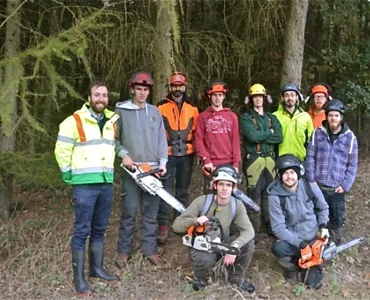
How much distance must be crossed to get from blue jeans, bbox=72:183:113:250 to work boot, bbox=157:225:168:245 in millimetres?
1123

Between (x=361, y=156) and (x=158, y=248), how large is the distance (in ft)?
23.3

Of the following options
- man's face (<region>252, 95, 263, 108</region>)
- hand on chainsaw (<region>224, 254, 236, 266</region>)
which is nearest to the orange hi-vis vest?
man's face (<region>252, 95, 263, 108</region>)

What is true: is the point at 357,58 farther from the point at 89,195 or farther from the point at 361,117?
the point at 89,195

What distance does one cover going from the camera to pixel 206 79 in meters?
8.48

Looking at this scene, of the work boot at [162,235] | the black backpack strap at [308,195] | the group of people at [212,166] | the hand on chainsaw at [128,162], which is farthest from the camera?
the work boot at [162,235]

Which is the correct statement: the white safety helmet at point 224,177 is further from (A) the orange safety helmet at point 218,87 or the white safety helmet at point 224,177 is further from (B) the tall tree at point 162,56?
(B) the tall tree at point 162,56

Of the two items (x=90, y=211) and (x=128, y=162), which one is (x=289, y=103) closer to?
(x=128, y=162)

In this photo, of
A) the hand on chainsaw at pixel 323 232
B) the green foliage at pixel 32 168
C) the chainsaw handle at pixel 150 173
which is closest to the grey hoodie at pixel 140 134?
the chainsaw handle at pixel 150 173

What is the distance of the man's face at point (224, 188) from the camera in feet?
17.5

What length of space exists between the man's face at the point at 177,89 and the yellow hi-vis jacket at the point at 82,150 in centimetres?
137

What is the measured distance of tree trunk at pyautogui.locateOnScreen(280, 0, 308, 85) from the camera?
7625mm

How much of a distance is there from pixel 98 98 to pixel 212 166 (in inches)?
67.5

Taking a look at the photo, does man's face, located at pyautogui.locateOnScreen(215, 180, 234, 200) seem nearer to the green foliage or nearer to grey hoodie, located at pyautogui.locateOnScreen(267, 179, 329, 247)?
grey hoodie, located at pyautogui.locateOnScreen(267, 179, 329, 247)

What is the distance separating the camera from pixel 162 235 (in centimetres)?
646
